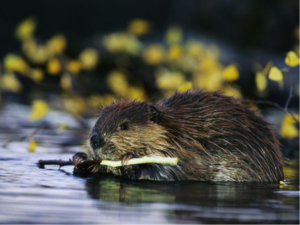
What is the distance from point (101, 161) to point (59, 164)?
62cm

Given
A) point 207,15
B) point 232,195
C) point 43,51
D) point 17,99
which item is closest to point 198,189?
point 232,195

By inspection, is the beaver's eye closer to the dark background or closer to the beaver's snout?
the beaver's snout

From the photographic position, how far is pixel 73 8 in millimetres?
20062

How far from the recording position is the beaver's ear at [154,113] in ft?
19.6

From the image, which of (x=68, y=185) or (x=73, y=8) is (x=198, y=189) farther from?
(x=73, y=8)

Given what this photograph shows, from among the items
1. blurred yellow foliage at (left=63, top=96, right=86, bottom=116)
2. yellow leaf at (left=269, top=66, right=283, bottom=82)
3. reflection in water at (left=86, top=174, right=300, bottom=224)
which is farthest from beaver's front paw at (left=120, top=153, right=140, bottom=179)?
blurred yellow foliage at (left=63, top=96, right=86, bottom=116)

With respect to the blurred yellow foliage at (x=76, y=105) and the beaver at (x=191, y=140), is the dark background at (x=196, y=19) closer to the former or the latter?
the blurred yellow foliage at (x=76, y=105)

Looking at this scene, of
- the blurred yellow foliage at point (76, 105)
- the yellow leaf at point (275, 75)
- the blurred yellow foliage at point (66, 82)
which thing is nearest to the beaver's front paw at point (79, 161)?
the yellow leaf at point (275, 75)

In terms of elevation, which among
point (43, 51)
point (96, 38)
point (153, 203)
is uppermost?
point (96, 38)

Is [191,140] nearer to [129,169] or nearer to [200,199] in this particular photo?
[129,169]

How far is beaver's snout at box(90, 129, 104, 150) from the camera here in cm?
574

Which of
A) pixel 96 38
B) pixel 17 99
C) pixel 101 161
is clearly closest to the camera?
pixel 101 161

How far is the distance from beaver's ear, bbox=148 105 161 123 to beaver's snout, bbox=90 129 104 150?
438mm

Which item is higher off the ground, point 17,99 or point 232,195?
point 17,99
